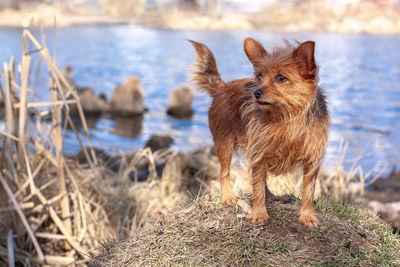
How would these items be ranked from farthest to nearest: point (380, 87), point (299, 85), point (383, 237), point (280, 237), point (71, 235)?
point (380, 87) → point (71, 235) → point (383, 237) → point (280, 237) → point (299, 85)

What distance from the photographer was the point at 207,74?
4.28 m

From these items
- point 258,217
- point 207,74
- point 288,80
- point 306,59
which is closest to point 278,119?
point 288,80

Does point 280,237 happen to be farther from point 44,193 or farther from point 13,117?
point 44,193

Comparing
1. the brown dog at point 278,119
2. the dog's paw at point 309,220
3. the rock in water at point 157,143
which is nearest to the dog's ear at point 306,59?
the brown dog at point 278,119

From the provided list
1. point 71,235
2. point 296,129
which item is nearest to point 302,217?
point 296,129

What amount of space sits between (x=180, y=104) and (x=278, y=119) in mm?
20055

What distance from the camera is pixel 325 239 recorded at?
3.46 m

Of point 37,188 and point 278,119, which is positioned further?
point 37,188

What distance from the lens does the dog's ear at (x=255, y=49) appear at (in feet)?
11.0

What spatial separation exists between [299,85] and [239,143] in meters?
0.90

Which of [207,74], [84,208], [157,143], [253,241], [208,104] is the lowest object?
[157,143]

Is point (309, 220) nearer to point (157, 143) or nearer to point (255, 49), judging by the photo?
point (255, 49)

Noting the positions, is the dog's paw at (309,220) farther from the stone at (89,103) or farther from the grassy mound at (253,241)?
the stone at (89,103)

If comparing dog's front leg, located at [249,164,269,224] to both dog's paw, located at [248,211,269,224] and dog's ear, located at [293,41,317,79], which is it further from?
dog's ear, located at [293,41,317,79]
